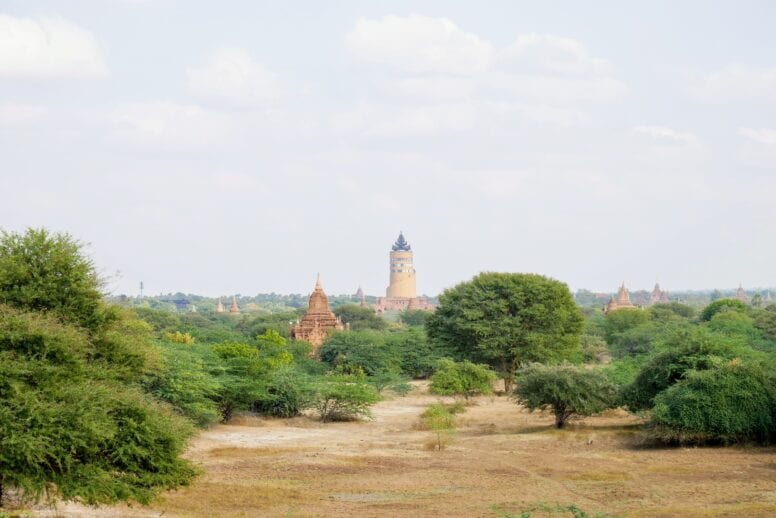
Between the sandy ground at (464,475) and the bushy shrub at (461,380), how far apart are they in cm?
972

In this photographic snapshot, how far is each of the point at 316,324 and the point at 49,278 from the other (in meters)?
49.8

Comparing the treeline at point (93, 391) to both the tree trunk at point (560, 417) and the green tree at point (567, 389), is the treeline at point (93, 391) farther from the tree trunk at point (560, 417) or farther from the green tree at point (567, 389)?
the tree trunk at point (560, 417)

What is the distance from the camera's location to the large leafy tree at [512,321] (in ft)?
180

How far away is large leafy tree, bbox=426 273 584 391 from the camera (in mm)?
54969

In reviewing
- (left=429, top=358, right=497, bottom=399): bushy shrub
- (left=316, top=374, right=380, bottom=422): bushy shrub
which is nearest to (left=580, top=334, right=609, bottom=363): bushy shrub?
(left=429, top=358, right=497, bottom=399): bushy shrub

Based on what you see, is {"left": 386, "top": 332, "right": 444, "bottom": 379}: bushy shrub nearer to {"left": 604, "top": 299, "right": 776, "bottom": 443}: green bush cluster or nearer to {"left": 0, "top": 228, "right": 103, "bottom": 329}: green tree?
{"left": 604, "top": 299, "right": 776, "bottom": 443}: green bush cluster

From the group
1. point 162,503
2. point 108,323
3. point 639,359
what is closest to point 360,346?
point 639,359

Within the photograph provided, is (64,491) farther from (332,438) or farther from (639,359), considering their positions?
(639,359)

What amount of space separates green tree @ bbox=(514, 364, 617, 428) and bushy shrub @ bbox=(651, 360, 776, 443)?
12.9 feet

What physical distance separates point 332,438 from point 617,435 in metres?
9.56

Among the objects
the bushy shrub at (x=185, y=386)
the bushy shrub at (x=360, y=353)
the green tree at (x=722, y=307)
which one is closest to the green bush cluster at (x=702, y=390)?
the bushy shrub at (x=185, y=386)

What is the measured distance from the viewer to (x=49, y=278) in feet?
79.7

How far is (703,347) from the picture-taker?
3428 cm

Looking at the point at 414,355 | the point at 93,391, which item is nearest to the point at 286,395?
the point at 93,391
